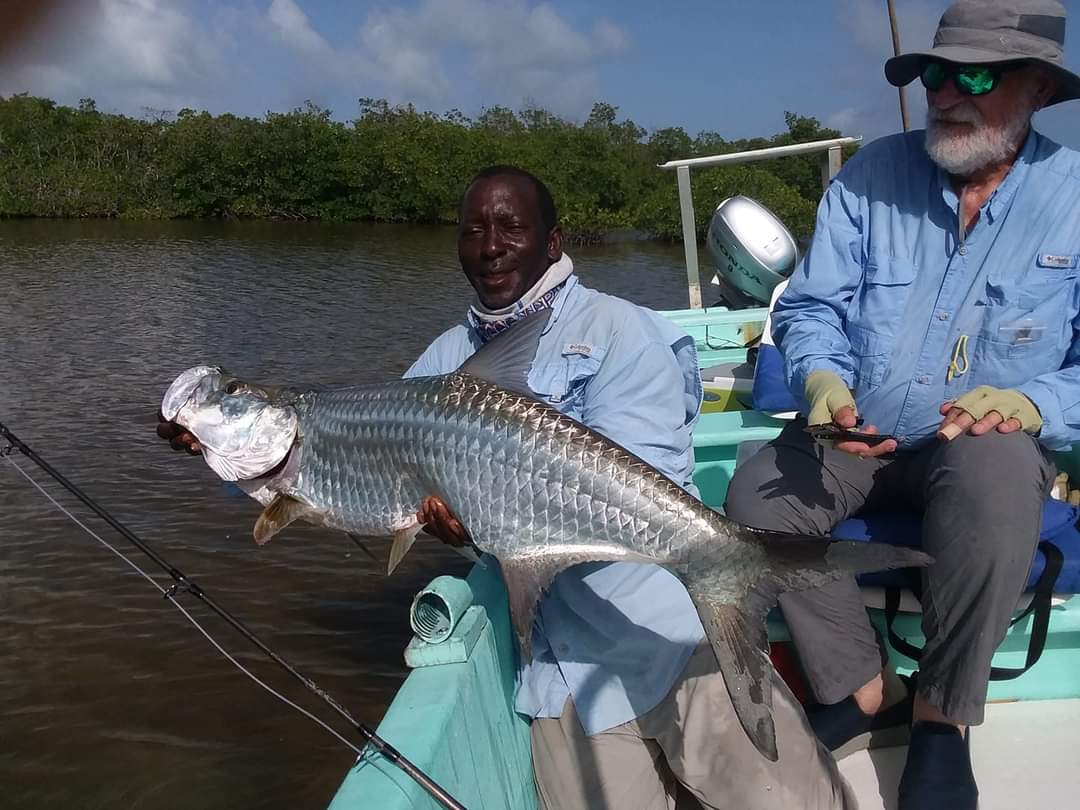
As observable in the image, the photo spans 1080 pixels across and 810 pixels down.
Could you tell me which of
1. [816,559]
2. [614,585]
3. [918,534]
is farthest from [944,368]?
[614,585]

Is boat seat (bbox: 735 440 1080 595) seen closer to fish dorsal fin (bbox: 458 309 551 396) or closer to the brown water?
fish dorsal fin (bbox: 458 309 551 396)

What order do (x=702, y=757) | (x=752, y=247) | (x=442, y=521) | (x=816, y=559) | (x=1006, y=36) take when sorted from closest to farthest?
(x=816, y=559) < (x=442, y=521) < (x=702, y=757) < (x=1006, y=36) < (x=752, y=247)

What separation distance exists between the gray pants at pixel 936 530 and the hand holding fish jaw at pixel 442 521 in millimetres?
1106

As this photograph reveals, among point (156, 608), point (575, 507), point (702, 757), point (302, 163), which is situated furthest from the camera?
point (302, 163)

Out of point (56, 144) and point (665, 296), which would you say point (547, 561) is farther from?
point (56, 144)

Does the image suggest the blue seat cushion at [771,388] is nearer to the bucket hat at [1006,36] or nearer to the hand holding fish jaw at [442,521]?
the bucket hat at [1006,36]

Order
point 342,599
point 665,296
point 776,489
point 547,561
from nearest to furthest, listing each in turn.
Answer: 1. point 547,561
2. point 776,489
3. point 342,599
4. point 665,296

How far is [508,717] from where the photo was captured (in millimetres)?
3111

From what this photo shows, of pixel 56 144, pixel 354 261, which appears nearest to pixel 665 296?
pixel 354 261

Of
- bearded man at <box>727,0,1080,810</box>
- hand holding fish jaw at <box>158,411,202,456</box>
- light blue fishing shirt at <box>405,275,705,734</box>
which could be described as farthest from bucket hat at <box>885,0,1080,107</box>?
hand holding fish jaw at <box>158,411,202,456</box>

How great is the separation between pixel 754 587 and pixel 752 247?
220 inches

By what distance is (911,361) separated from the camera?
3285 millimetres

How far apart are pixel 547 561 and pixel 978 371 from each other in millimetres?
1682

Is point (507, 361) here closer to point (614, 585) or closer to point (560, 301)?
point (560, 301)
